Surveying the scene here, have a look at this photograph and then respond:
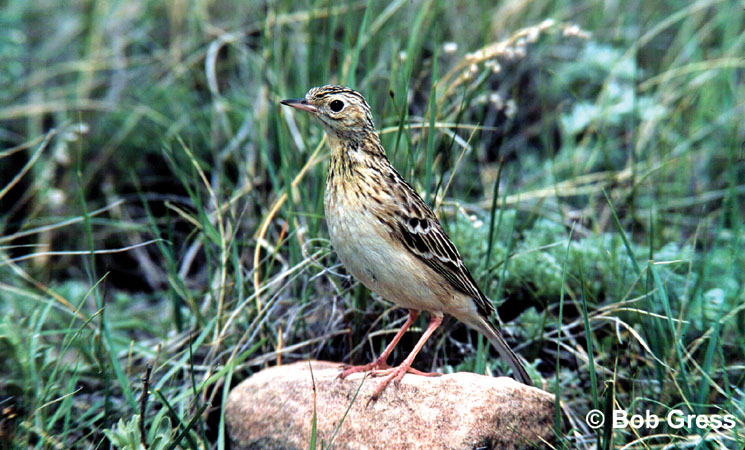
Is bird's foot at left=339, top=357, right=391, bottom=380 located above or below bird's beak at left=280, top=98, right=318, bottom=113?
below

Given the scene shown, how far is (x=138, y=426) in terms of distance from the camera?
11.6 ft

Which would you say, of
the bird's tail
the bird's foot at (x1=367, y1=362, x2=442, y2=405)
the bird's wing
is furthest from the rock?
the bird's wing

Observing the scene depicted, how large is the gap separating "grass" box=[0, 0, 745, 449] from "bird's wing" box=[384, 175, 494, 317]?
31 cm

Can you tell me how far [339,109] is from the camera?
3.81 meters

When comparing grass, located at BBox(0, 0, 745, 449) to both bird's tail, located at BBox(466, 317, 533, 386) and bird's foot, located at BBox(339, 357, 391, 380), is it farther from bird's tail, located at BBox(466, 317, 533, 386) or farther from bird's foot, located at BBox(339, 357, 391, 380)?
bird's foot, located at BBox(339, 357, 391, 380)

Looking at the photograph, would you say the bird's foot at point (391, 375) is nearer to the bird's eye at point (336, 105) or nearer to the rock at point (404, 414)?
the rock at point (404, 414)

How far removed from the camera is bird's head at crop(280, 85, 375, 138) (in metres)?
3.80

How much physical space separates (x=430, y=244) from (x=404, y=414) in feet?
2.84

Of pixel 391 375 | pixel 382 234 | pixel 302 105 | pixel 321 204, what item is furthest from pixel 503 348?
pixel 302 105

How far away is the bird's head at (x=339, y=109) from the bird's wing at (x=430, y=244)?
0.40m

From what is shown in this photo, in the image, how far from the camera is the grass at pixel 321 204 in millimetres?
4125

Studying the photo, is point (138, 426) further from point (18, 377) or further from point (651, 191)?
point (651, 191)

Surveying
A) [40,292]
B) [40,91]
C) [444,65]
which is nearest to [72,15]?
[40,91]

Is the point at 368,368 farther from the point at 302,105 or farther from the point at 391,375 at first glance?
the point at 302,105
